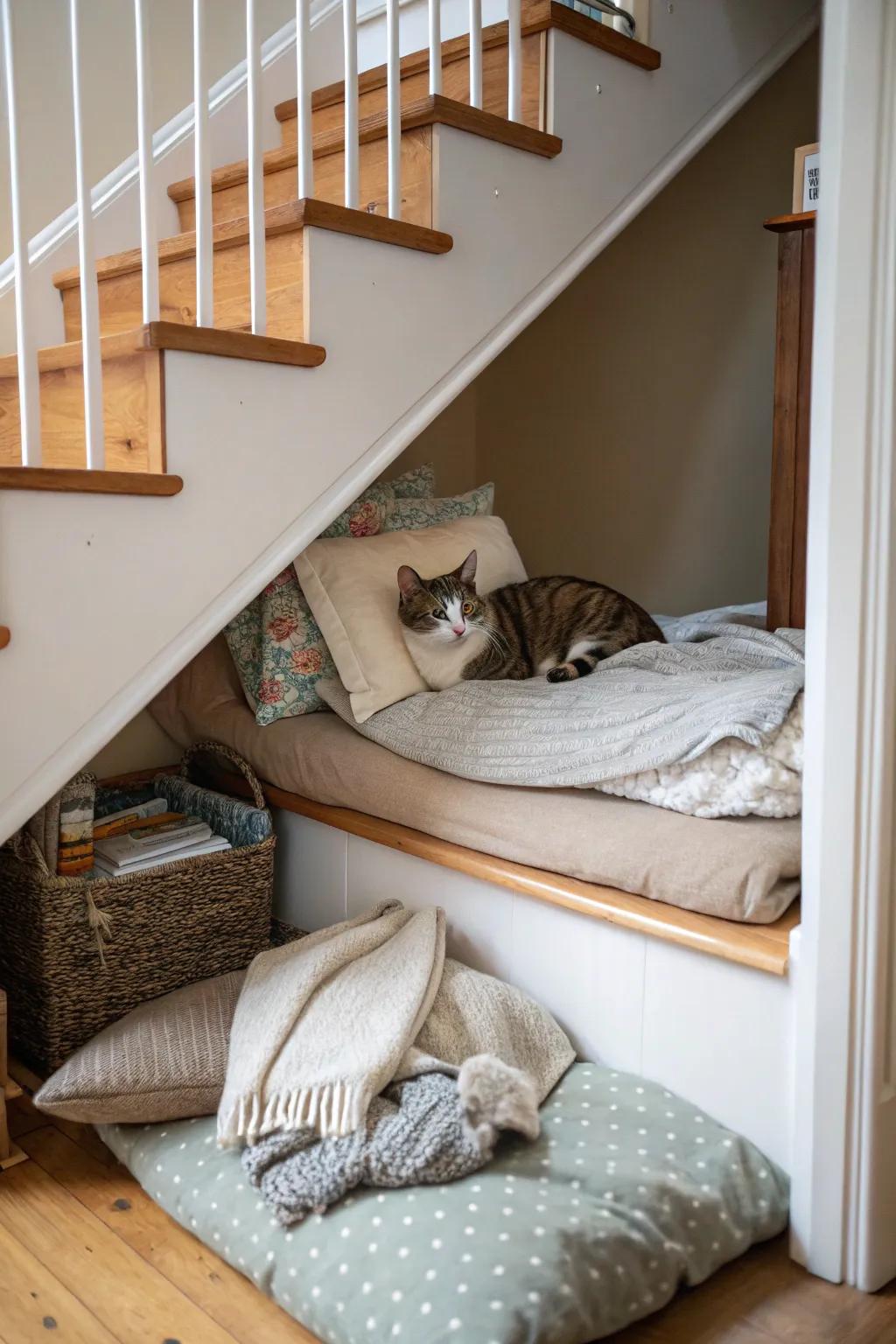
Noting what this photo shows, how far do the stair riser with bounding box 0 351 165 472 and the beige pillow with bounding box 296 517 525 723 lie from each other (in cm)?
51

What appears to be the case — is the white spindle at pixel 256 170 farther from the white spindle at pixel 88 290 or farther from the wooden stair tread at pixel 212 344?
the white spindle at pixel 88 290

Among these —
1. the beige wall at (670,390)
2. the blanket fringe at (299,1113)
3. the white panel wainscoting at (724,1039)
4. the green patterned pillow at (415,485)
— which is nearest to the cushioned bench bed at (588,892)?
the white panel wainscoting at (724,1039)

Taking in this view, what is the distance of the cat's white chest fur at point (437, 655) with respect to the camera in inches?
91.8

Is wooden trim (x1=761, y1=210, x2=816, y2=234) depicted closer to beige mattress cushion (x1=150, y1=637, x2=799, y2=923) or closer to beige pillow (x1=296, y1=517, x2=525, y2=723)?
beige pillow (x1=296, y1=517, x2=525, y2=723)

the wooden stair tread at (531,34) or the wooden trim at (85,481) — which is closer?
the wooden trim at (85,481)

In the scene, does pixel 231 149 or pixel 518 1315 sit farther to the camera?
pixel 231 149

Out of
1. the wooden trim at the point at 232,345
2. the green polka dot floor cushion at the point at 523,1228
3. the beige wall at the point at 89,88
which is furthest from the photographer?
the beige wall at the point at 89,88

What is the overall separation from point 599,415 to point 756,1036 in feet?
7.87

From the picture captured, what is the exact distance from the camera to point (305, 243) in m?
1.86

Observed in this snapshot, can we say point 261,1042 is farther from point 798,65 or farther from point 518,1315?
point 798,65

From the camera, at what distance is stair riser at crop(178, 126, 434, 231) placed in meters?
2.04

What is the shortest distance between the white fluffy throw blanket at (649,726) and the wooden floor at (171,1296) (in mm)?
670

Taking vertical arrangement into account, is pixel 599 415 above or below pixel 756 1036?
above

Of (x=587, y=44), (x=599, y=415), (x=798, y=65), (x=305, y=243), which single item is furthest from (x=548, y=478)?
(x=305, y=243)
